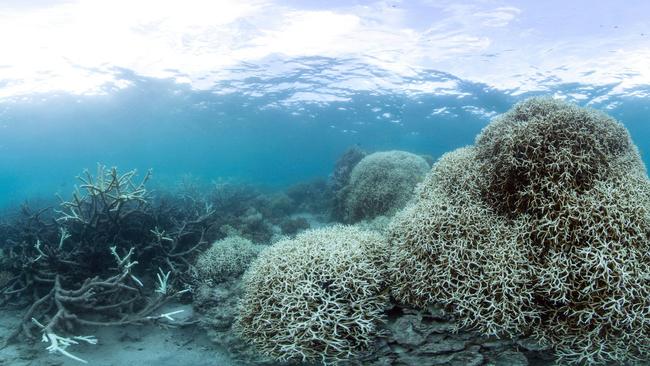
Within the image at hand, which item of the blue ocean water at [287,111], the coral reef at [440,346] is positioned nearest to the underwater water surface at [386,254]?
the coral reef at [440,346]

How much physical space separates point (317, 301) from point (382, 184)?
7374mm

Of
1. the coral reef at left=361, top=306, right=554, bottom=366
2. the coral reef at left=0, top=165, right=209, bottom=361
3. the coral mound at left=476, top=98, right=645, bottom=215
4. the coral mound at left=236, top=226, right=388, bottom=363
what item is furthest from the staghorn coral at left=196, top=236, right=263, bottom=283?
the coral mound at left=476, top=98, right=645, bottom=215

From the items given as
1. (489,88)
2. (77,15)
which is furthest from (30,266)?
(489,88)

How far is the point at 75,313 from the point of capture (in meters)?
5.54

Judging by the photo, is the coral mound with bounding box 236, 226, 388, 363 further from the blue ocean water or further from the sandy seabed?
the blue ocean water

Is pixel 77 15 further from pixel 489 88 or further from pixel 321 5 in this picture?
pixel 489 88

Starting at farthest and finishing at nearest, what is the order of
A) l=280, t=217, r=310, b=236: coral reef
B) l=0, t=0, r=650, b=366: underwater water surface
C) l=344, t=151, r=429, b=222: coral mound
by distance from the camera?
l=280, t=217, r=310, b=236: coral reef
l=344, t=151, r=429, b=222: coral mound
l=0, t=0, r=650, b=366: underwater water surface

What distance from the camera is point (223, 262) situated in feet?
22.2

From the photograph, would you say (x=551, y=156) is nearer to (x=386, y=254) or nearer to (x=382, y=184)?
(x=386, y=254)

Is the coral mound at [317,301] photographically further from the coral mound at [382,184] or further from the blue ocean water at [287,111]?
the blue ocean water at [287,111]

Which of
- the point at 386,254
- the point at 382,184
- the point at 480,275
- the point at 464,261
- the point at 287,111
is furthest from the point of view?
the point at 287,111

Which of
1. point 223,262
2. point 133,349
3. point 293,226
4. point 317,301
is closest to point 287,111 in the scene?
point 293,226

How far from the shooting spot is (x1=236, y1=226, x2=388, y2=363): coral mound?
13.2 ft

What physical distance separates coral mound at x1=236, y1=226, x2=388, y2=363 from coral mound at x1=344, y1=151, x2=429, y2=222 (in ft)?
19.6
